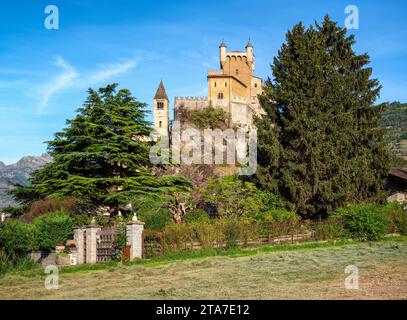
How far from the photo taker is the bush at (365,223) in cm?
2391

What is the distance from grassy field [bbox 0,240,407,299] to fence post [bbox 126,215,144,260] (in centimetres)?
152

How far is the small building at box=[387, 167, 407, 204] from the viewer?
34.7 metres

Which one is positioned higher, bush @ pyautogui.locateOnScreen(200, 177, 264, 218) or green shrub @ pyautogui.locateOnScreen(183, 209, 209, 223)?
bush @ pyautogui.locateOnScreen(200, 177, 264, 218)

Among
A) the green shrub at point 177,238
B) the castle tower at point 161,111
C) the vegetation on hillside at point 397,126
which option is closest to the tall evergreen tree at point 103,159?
the green shrub at point 177,238

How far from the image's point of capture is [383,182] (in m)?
31.7

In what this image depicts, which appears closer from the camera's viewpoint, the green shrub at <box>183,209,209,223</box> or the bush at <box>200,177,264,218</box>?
the bush at <box>200,177,264,218</box>

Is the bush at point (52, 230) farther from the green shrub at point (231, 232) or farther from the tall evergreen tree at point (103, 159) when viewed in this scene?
the green shrub at point (231, 232)

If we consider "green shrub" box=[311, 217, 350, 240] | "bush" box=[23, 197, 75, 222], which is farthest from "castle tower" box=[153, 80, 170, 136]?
"green shrub" box=[311, 217, 350, 240]

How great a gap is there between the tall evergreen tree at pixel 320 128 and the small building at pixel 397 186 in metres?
3.00

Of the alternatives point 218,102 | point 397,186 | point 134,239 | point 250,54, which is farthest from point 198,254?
point 250,54

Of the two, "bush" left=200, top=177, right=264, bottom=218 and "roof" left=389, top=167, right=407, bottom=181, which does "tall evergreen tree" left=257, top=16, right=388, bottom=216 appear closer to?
"bush" left=200, top=177, right=264, bottom=218
